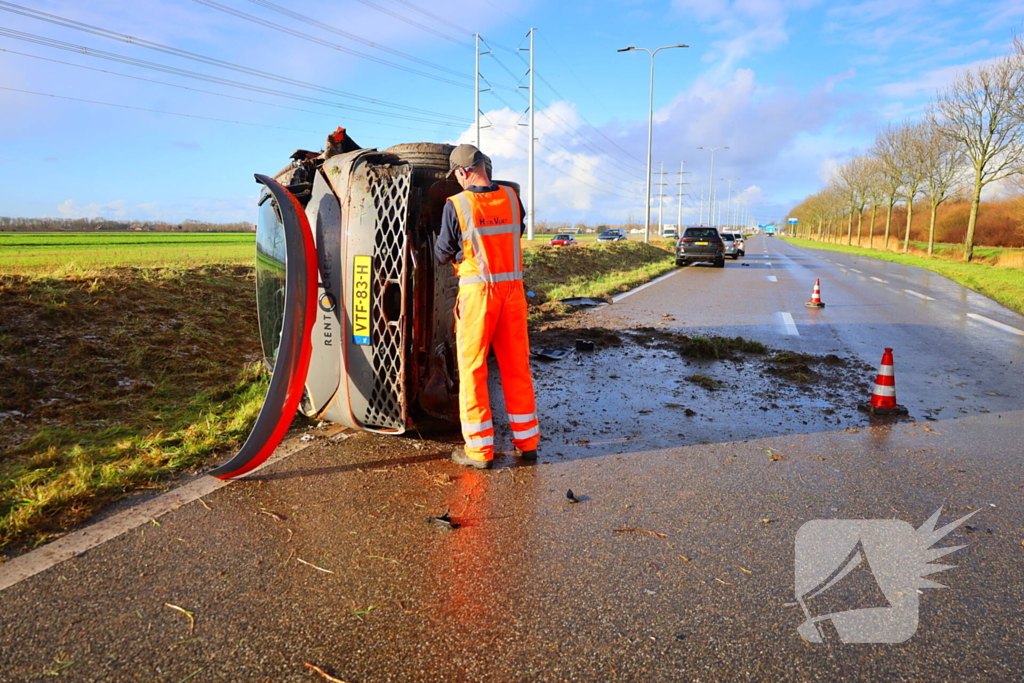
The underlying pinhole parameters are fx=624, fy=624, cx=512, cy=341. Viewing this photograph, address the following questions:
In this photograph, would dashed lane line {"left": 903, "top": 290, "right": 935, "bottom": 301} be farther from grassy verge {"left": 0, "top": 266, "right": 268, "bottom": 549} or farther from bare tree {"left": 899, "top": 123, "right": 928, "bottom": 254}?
bare tree {"left": 899, "top": 123, "right": 928, "bottom": 254}

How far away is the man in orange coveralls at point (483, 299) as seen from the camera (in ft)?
13.0

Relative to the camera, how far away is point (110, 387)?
206 inches

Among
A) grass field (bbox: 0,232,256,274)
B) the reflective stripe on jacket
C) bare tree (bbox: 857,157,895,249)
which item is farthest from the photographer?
bare tree (bbox: 857,157,895,249)

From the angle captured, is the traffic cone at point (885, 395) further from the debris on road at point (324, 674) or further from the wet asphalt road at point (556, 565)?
the debris on road at point (324, 674)

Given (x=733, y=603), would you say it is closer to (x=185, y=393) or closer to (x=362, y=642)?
(x=362, y=642)

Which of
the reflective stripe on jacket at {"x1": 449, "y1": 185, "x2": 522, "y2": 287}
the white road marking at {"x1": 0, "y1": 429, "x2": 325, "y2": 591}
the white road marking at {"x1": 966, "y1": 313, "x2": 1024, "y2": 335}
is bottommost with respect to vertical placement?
the white road marking at {"x1": 966, "y1": 313, "x2": 1024, "y2": 335}

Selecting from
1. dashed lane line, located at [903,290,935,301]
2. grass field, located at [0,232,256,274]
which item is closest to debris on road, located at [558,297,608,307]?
grass field, located at [0,232,256,274]

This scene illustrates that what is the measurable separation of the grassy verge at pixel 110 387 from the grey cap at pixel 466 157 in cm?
247

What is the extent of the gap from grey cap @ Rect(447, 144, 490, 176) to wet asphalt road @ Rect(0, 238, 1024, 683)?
76.5 inches

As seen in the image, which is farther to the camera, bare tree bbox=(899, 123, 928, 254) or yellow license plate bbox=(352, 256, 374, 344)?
bare tree bbox=(899, 123, 928, 254)

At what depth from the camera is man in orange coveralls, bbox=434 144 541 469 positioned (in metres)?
3.96

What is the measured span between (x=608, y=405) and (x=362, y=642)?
3.56 metres

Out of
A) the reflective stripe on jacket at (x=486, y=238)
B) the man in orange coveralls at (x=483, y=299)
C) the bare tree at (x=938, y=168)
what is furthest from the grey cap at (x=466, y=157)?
the bare tree at (x=938, y=168)

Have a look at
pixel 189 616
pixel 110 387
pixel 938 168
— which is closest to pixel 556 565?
pixel 189 616
